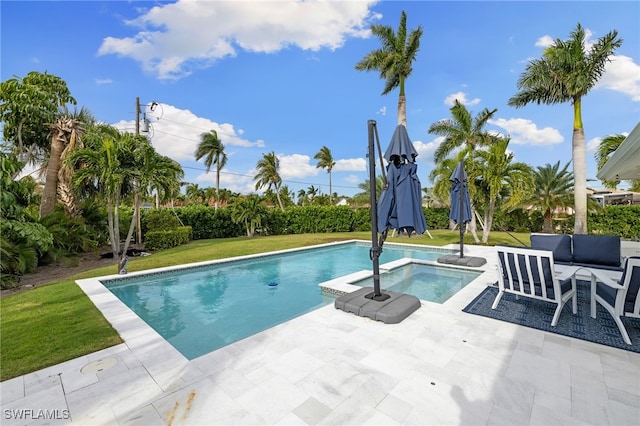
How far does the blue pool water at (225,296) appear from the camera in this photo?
4.91m

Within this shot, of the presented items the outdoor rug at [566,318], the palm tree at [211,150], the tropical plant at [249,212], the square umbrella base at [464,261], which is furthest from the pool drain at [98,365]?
the palm tree at [211,150]

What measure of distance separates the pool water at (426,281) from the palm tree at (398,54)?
38.8ft

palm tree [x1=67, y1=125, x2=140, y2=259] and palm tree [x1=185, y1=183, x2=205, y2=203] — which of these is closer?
palm tree [x1=67, y1=125, x2=140, y2=259]

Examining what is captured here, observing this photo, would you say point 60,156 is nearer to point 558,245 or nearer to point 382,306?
point 382,306

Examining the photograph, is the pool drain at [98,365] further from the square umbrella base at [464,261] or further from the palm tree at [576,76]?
the palm tree at [576,76]

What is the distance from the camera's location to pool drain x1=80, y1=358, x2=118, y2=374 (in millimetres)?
3041

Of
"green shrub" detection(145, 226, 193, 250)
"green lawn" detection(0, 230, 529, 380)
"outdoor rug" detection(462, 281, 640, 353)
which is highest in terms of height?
"green shrub" detection(145, 226, 193, 250)

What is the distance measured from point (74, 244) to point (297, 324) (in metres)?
11.0

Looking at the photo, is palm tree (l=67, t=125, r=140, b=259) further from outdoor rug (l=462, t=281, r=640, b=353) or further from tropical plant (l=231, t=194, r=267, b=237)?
outdoor rug (l=462, t=281, r=640, b=353)

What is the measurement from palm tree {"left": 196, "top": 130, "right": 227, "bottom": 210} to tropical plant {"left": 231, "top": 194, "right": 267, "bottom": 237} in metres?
13.9

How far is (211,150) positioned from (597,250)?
107 feet

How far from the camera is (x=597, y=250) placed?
231 inches

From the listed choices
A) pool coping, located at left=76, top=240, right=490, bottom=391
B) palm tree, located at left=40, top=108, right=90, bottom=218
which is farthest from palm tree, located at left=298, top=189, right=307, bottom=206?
pool coping, located at left=76, top=240, right=490, bottom=391

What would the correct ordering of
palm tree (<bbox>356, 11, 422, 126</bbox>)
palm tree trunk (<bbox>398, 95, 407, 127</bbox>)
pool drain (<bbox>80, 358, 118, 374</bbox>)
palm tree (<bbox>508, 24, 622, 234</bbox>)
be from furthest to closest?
palm tree trunk (<bbox>398, 95, 407, 127</bbox>)
palm tree (<bbox>356, 11, 422, 126</bbox>)
palm tree (<bbox>508, 24, 622, 234</bbox>)
pool drain (<bbox>80, 358, 118, 374</bbox>)
